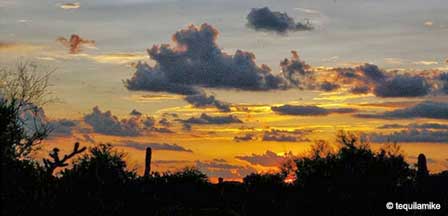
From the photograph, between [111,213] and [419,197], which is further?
[419,197]

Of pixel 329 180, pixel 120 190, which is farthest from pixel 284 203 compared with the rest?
pixel 120 190

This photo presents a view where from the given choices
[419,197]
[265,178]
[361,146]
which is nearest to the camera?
[419,197]

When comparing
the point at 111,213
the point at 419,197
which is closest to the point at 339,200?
the point at 419,197

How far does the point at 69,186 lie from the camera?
125ft

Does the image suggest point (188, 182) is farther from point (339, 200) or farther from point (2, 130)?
point (2, 130)

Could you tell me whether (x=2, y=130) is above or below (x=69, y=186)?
above

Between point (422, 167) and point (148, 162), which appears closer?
point (422, 167)

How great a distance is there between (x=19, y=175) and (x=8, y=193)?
3018mm

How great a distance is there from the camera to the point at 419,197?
6206cm

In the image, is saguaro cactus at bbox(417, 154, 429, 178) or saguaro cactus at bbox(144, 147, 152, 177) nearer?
saguaro cactus at bbox(417, 154, 429, 178)

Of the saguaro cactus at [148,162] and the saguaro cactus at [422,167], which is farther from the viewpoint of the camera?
the saguaro cactus at [148,162]

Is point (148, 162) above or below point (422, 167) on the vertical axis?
below

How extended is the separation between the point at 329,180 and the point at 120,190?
105 feet

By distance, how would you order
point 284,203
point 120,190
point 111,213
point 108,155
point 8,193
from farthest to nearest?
point 108,155, point 284,203, point 120,190, point 111,213, point 8,193
